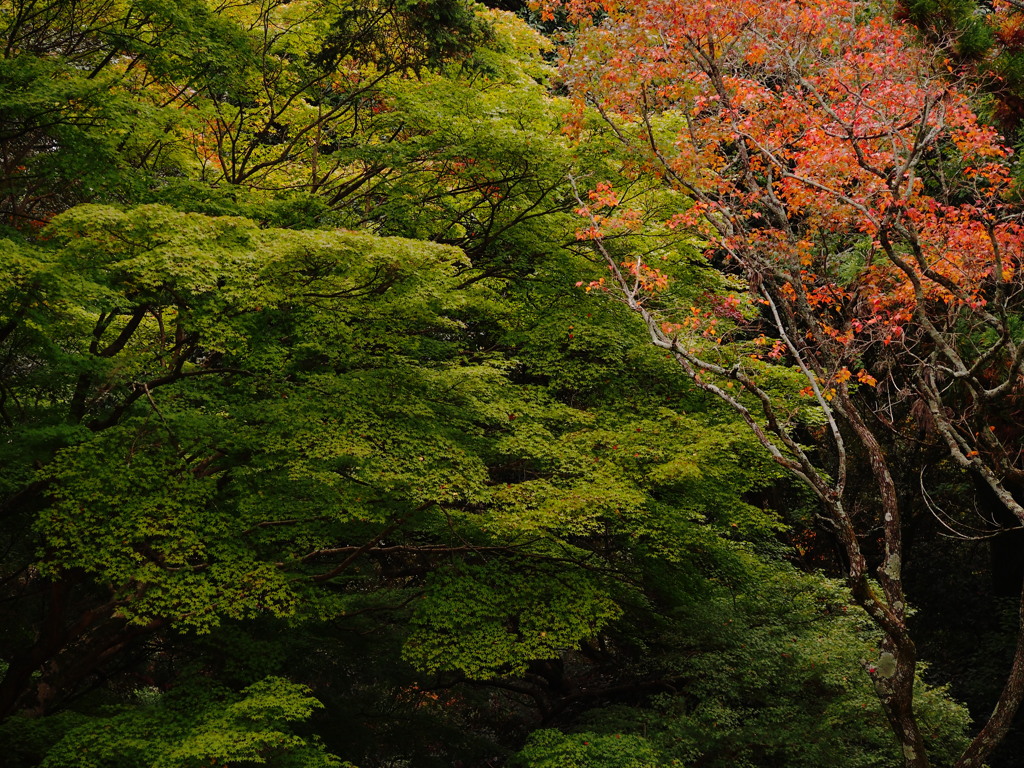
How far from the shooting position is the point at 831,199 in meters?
7.98

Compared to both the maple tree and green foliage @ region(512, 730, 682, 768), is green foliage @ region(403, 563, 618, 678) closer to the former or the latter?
green foliage @ region(512, 730, 682, 768)

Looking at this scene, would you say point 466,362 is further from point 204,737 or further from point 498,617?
point 204,737

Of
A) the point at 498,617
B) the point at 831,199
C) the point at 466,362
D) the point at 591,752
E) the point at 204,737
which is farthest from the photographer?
the point at 466,362

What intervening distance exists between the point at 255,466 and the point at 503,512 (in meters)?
2.61

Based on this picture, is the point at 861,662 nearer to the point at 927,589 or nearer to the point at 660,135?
the point at 660,135

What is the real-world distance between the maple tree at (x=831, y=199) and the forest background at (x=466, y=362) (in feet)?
0.21

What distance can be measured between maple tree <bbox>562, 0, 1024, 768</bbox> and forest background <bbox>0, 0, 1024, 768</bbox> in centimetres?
6

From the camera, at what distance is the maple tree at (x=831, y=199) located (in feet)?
21.5

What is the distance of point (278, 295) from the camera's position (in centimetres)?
732

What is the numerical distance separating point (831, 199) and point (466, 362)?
4206 millimetres

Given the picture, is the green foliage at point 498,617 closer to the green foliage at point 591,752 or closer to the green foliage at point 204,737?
the green foliage at point 591,752

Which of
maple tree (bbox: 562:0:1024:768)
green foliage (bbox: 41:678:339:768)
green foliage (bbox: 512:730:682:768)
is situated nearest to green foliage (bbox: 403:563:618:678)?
green foliage (bbox: 512:730:682:768)

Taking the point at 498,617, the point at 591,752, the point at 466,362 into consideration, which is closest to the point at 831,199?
the point at 466,362

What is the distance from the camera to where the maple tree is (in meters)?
6.57
